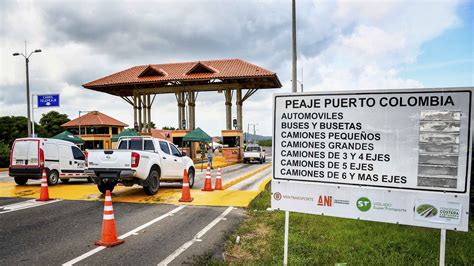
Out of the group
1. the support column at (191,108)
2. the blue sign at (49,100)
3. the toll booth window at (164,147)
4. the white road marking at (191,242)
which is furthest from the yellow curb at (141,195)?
the support column at (191,108)

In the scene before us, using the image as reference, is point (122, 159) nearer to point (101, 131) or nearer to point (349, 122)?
point (349, 122)

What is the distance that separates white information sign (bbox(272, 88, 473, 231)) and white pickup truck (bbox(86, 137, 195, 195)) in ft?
21.4

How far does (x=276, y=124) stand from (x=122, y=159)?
676cm

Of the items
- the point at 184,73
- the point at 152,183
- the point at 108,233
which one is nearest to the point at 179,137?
the point at 184,73

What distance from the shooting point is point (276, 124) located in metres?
5.09

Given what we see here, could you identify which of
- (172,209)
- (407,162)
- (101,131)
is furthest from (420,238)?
(101,131)

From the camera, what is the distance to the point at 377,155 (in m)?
4.44

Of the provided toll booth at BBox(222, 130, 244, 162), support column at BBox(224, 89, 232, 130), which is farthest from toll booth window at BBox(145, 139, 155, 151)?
support column at BBox(224, 89, 232, 130)

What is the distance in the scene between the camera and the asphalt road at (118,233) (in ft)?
17.7

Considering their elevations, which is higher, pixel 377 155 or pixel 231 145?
pixel 377 155

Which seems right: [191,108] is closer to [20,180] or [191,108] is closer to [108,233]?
[20,180]

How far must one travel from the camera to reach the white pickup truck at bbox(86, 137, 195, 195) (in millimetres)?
10305

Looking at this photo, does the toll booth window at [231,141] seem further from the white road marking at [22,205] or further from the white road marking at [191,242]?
the white road marking at [191,242]

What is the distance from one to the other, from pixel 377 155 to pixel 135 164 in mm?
7731
